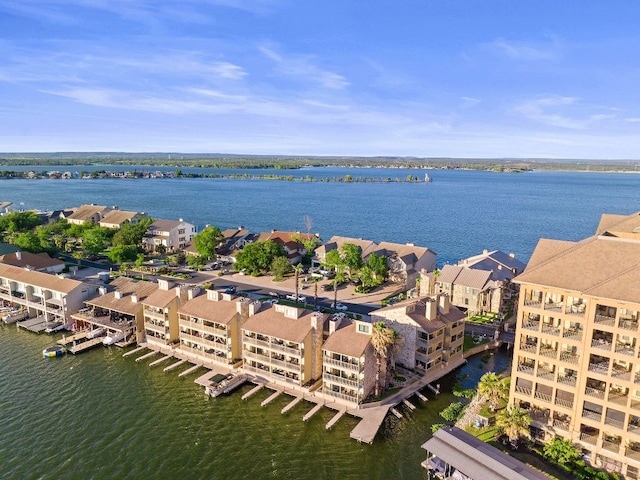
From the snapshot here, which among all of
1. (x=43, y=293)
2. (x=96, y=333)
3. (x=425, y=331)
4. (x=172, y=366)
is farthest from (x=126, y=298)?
(x=425, y=331)

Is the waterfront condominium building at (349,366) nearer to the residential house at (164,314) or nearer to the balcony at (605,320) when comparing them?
the balcony at (605,320)

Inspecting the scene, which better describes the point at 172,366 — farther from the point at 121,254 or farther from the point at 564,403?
the point at 121,254

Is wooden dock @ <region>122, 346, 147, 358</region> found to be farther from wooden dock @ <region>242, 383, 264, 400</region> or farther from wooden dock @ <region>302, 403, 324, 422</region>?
wooden dock @ <region>302, 403, 324, 422</region>

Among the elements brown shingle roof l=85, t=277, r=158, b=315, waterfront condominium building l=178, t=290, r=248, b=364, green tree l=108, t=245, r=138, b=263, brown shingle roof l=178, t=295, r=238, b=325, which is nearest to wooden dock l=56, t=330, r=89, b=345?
brown shingle roof l=85, t=277, r=158, b=315

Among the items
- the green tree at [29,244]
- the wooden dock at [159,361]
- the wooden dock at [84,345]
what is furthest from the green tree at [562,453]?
the green tree at [29,244]

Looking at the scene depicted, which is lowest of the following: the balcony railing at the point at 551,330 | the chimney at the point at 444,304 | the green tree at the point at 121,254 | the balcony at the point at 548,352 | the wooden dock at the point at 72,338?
the wooden dock at the point at 72,338

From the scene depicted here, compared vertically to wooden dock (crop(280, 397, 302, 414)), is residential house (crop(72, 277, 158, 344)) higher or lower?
higher

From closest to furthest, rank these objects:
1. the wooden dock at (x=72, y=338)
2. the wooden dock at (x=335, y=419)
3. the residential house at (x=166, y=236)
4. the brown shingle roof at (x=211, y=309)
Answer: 1. the wooden dock at (x=335, y=419)
2. the brown shingle roof at (x=211, y=309)
3. the wooden dock at (x=72, y=338)
4. the residential house at (x=166, y=236)
